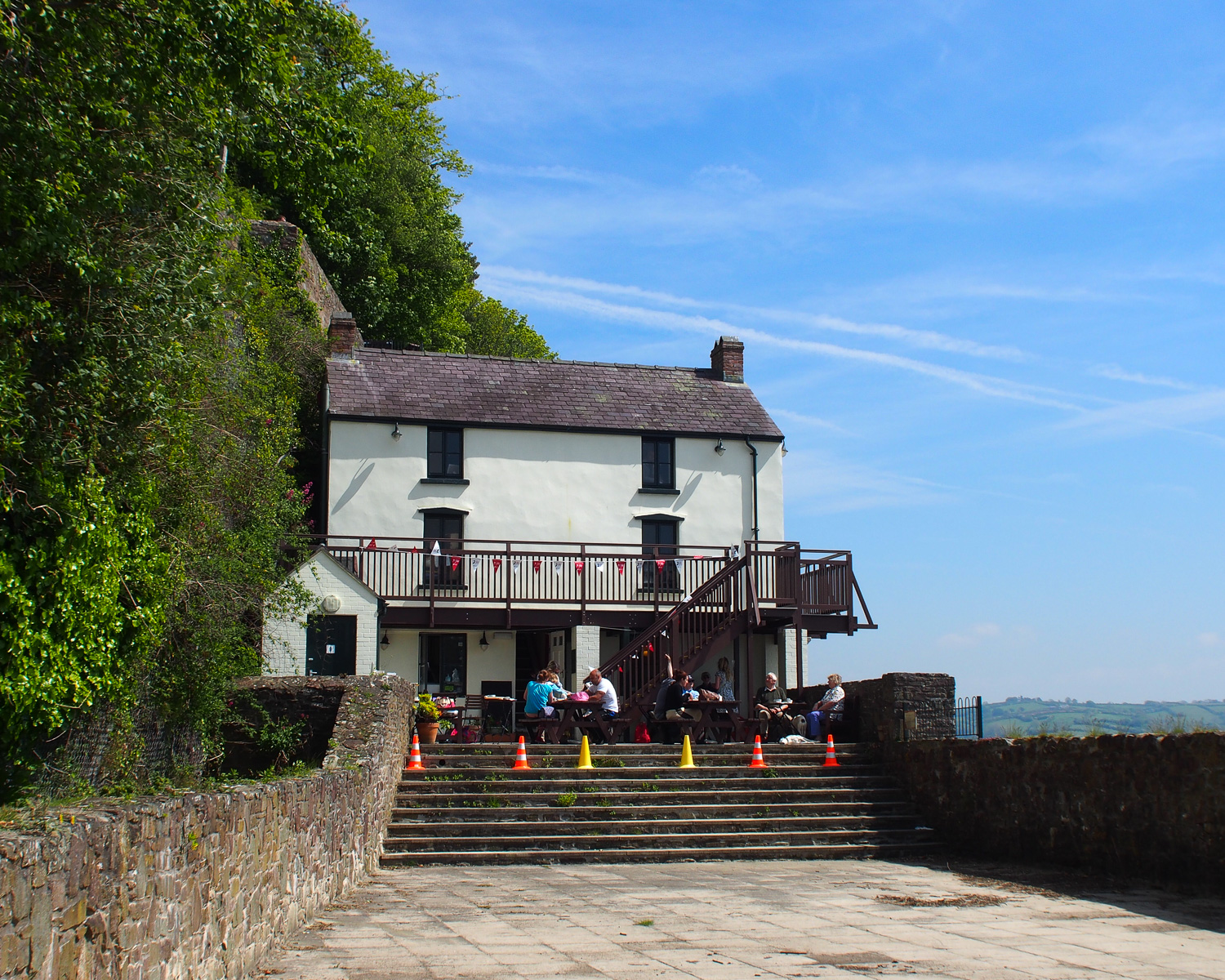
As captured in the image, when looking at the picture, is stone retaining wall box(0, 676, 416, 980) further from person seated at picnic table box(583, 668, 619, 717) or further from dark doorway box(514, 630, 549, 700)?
dark doorway box(514, 630, 549, 700)

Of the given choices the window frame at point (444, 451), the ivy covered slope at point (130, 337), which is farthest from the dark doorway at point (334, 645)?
the window frame at point (444, 451)

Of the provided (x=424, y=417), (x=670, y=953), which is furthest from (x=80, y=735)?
(x=424, y=417)

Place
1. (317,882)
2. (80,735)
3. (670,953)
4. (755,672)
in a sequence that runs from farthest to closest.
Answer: (755,672), (80,735), (317,882), (670,953)

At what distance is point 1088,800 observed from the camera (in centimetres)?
1170

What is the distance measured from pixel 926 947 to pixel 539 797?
7.18m

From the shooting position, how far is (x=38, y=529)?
11.9m

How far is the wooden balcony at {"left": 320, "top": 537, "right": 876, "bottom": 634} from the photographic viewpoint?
2261 cm

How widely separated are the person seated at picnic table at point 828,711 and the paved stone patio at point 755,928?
5.16 meters

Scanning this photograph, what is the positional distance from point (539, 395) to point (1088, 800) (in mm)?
18262

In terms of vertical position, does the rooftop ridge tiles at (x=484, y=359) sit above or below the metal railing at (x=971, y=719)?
above

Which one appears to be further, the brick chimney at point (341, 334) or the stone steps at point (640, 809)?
the brick chimney at point (341, 334)

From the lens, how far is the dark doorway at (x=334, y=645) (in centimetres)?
2150

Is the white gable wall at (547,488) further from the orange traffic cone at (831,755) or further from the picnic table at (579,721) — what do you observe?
the orange traffic cone at (831,755)

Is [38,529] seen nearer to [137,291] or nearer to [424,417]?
[137,291]
